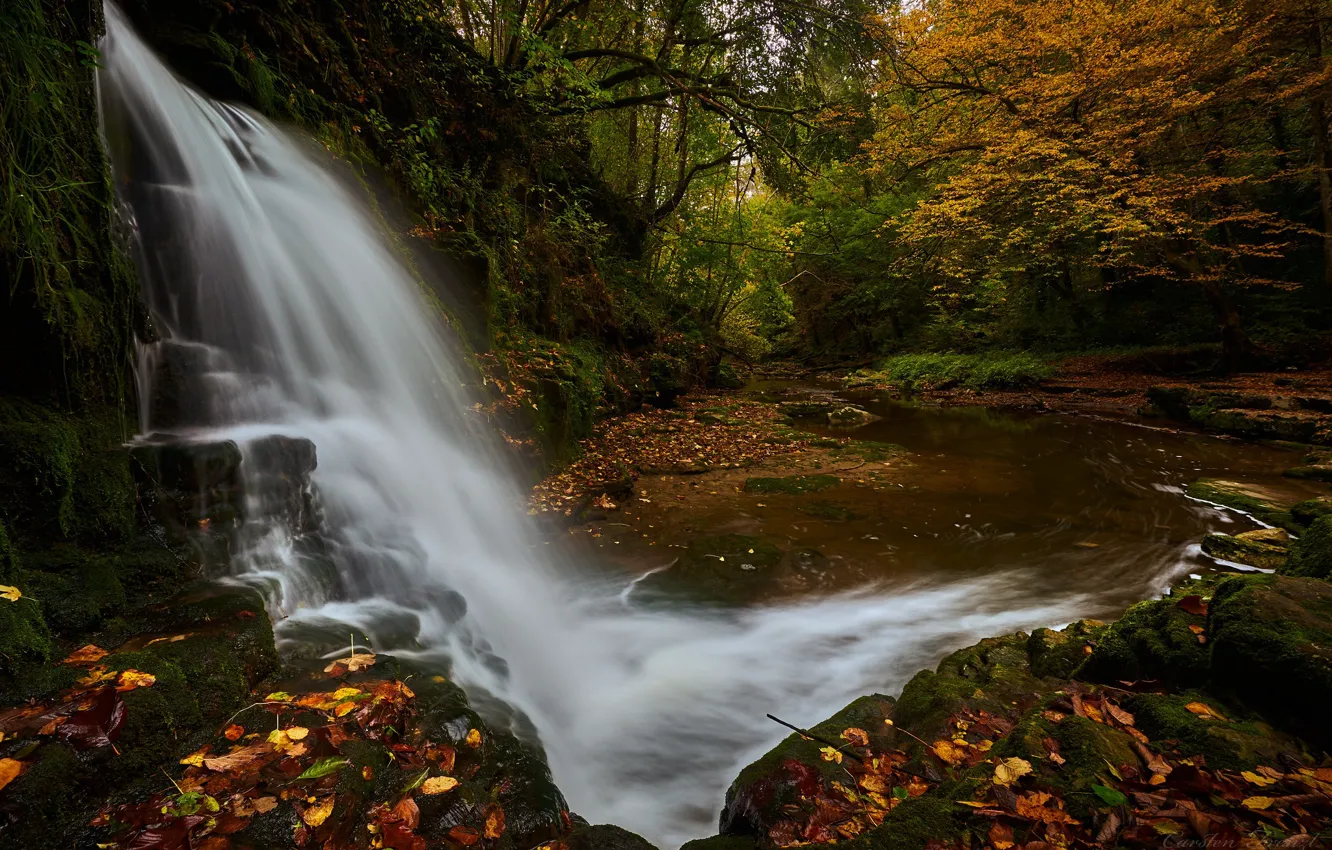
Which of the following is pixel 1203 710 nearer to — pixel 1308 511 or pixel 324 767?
pixel 324 767

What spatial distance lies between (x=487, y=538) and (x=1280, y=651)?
545 cm

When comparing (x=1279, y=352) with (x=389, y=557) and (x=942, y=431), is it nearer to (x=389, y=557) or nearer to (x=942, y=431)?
(x=942, y=431)

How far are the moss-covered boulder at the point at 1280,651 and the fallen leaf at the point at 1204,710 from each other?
13 centimetres

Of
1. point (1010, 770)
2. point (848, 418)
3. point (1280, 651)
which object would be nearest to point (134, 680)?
point (1010, 770)

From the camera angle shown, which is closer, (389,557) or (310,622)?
(310,622)

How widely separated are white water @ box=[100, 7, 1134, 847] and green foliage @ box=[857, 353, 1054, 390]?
565 inches

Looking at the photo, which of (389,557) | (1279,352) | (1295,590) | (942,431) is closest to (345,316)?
(389,557)

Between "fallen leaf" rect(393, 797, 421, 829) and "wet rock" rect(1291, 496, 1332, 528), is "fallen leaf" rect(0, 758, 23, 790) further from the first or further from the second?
"wet rock" rect(1291, 496, 1332, 528)

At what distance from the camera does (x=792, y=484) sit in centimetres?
775

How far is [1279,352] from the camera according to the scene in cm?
1279

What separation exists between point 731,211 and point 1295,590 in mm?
18936

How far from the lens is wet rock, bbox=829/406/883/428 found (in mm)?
12570

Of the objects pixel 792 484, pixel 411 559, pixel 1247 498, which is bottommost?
pixel 792 484

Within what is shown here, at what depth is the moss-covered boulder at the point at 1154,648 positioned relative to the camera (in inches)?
92.7
